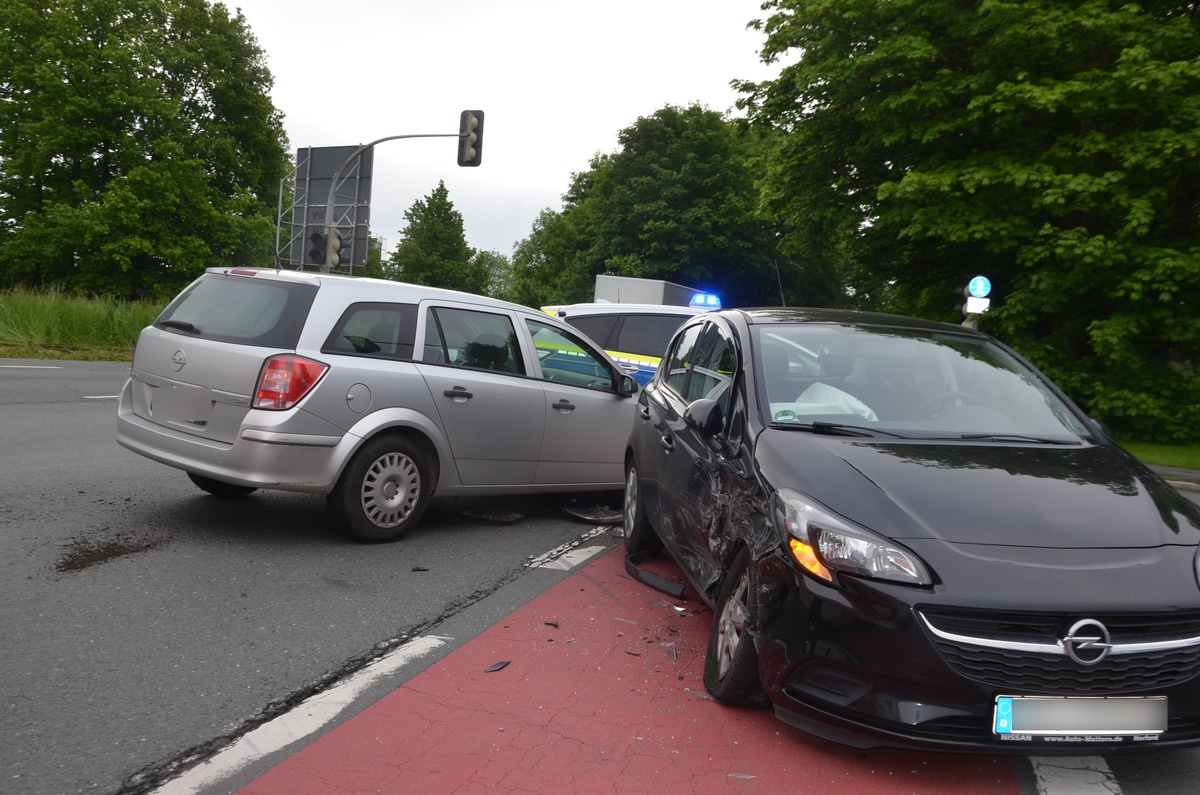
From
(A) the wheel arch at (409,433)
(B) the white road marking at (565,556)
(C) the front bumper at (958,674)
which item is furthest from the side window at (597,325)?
(C) the front bumper at (958,674)

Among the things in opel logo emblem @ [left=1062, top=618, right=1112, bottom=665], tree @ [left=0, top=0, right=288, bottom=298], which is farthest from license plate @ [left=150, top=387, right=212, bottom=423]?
tree @ [left=0, top=0, right=288, bottom=298]

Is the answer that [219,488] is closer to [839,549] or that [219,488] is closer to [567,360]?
[567,360]

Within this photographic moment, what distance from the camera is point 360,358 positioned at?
6.27 m

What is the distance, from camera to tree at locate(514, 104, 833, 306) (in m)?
46.2

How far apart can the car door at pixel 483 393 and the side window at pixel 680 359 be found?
44.4 inches

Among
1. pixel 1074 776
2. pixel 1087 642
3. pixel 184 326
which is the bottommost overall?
pixel 1074 776

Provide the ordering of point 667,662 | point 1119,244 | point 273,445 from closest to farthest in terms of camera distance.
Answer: point 667,662 → point 273,445 → point 1119,244

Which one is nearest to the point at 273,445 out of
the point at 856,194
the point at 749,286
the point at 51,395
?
the point at 51,395

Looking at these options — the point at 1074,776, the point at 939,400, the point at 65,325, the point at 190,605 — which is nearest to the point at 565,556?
the point at 190,605

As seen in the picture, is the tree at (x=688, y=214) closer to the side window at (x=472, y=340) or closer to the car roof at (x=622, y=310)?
the car roof at (x=622, y=310)

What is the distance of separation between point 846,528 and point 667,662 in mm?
1425

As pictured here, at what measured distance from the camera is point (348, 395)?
6.09 meters

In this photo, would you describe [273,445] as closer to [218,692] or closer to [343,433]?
[343,433]

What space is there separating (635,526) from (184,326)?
3.13 metres
